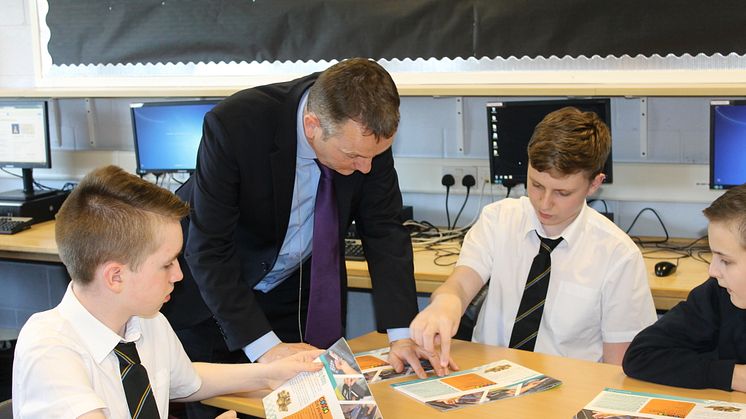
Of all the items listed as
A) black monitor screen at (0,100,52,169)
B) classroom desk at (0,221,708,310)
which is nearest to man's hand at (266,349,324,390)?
classroom desk at (0,221,708,310)

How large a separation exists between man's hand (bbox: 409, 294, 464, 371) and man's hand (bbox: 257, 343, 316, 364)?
0.76 ft

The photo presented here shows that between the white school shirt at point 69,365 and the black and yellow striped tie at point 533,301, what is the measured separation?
0.92 meters

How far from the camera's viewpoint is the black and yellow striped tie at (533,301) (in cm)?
207

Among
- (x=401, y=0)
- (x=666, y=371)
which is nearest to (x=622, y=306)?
(x=666, y=371)

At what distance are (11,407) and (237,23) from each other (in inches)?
98.8

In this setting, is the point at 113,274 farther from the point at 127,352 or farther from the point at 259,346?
the point at 259,346

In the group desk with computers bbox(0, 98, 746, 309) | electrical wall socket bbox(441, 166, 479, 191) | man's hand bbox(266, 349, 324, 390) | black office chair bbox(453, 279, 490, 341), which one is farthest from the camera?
electrical wall socket bbox(441, 166, 479, 191)

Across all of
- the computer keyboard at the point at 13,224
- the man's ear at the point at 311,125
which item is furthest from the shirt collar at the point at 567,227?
the computer keyboard at the point at 13,224

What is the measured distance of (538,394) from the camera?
164 centimetres

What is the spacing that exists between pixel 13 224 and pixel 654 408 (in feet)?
9.33

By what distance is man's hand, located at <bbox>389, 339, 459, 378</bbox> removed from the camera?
69.6 inches

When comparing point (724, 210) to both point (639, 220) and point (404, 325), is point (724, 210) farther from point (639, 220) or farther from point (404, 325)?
point (639, 220)

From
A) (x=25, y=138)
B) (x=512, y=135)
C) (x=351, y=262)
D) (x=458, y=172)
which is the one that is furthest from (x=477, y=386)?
(x=25, y=138)

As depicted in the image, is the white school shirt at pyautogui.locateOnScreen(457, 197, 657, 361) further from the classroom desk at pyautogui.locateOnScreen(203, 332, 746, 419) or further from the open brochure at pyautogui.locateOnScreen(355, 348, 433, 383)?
the open brochure at pyautogui.locateOnScreen(355, 348, 433, 383)
